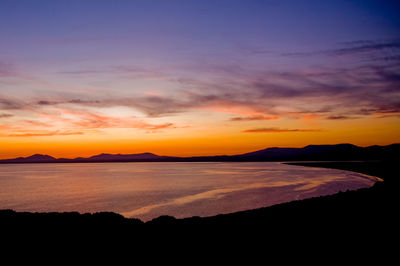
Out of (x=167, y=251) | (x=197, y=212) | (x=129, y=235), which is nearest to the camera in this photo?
(x=167, y=251)

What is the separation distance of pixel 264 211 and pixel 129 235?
28.2 feet

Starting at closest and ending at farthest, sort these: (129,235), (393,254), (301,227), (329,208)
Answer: (393,254) < (129,235) < (301,227) < (329,208)

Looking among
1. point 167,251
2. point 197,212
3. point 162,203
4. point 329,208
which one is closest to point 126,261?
point 167,251

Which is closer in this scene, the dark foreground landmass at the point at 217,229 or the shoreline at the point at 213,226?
the dark foreground landmass at the point at 217,229

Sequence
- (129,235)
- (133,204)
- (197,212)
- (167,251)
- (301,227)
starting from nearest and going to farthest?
(167,251), (129,235), (301,227), (197,212), (133,204)

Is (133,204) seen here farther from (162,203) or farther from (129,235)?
(129,235)

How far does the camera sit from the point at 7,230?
12992 millimetres

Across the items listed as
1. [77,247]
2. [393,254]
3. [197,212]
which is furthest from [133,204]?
[393,254]

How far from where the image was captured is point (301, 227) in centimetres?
1353

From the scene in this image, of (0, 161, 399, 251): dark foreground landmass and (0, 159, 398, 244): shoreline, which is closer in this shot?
(0, 161, 399, 251): dark foreground landmass

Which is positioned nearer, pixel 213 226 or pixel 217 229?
pixel 217 229

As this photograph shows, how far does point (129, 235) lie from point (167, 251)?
97.4 inches

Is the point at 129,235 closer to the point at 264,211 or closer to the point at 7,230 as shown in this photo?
the point at 7,230

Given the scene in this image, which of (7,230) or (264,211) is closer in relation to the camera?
(7,230)
